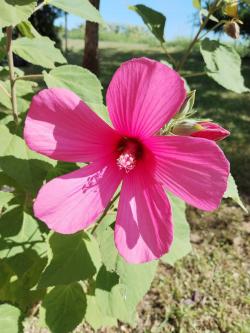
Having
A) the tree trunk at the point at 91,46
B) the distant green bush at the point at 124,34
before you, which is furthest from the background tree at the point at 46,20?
the tree trunk at the point at 91,46

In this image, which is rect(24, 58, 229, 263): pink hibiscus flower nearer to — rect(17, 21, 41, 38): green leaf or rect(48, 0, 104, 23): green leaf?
rect(48, 0, 104, 23): green leaf

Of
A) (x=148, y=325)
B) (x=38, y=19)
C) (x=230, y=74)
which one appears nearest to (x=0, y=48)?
(x=230, y=74)

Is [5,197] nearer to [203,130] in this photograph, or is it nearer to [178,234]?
[178,234]

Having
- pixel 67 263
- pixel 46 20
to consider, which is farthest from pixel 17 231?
pixel 46 20

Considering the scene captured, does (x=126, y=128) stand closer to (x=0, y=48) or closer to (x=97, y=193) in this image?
(x=97, y=193)

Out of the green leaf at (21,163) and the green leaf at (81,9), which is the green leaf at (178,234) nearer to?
the green leaf at (21,163)

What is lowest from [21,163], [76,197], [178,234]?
[178,234]
